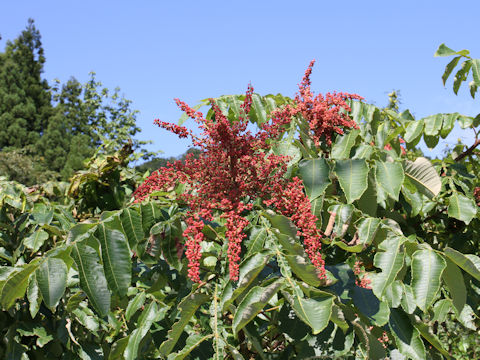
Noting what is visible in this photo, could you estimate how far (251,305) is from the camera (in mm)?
1479

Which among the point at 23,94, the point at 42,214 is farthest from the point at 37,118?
the point at 42,214

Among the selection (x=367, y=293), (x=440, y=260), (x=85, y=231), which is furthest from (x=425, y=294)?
(x=85, y=231)

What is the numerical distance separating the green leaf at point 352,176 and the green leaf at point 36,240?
1675mm

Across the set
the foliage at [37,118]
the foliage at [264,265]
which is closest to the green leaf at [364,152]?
the foliage at [264,265]

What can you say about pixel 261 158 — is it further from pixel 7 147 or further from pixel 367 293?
pixel 7 147

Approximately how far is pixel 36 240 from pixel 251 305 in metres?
1.64

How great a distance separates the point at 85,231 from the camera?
5.96ft

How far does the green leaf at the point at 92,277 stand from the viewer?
159 centimetres

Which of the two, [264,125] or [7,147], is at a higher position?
[7,147]

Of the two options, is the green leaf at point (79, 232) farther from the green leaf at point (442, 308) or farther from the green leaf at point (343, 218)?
the green leaf at point (442, 308)

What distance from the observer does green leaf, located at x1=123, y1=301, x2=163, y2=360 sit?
1923mm

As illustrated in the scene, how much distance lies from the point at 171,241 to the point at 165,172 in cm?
30

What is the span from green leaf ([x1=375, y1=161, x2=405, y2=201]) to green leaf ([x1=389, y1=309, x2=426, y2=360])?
1.59 feet

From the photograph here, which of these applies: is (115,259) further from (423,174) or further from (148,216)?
(423,174)
